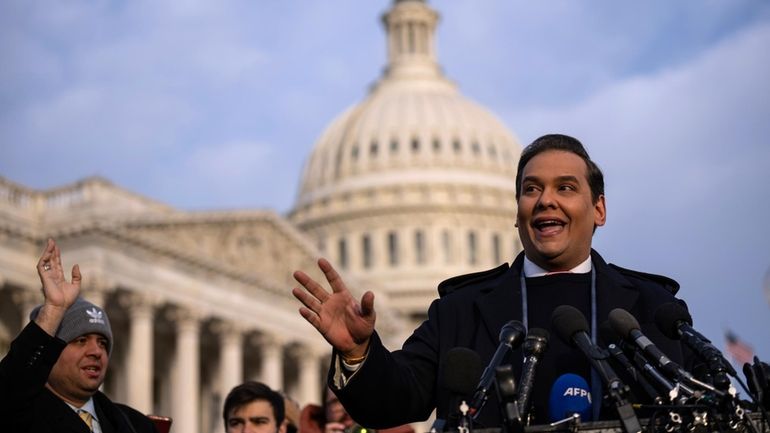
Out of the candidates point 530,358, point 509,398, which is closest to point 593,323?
point 530,358

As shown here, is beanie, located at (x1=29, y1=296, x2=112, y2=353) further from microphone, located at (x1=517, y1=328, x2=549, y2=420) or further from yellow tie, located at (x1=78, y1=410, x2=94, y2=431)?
microphone, located at (x1=517, y1=328, x2=549, y2=420)

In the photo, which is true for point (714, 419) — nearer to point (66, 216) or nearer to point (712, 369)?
point (712, 369)

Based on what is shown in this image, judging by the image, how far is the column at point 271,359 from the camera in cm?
5875

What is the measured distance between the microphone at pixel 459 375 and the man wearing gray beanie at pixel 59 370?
7.89 feet

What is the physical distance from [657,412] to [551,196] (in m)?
1.13

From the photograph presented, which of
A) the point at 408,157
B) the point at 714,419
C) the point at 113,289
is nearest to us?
the point at 714,419

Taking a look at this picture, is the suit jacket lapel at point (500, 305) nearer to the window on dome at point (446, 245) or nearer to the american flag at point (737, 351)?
the american flag at point (737, 351)

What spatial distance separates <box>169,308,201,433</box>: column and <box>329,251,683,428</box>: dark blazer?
46.9 meters

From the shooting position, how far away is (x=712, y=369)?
4781mm

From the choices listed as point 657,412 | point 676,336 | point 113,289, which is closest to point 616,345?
point 676,336

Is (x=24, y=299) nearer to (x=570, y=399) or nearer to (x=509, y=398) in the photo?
(x=570, y=399)

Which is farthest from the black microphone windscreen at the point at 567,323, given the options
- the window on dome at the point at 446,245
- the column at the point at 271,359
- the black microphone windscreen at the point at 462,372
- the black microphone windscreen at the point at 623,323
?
the window on dome at the point at 446,245

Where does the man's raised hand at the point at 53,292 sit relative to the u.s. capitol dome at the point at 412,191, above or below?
below

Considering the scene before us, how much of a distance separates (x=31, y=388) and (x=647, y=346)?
3.04 metres
